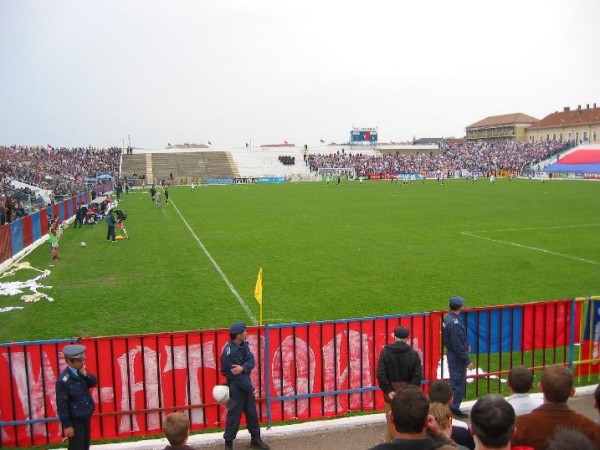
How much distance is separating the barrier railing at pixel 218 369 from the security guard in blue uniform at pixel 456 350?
0.29m

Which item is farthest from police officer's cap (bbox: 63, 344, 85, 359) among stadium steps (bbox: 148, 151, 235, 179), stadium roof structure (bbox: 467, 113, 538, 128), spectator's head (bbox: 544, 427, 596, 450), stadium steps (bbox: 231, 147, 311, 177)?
stadium roof structure (bbox: 467, 113, 538, 128)

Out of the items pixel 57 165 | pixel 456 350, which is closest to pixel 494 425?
pixel 456 350

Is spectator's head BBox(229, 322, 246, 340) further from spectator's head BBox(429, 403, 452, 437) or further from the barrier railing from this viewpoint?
spectator's head BBox(429, 403, 452, 437)

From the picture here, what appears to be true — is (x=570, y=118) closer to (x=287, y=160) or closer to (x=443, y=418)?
(x=287, y=160)

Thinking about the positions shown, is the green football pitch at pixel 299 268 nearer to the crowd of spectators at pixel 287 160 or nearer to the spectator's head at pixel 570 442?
the spectator's head at pixel 570 442

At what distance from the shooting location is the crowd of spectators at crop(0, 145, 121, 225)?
31.6m

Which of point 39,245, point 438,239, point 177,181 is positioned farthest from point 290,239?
point 177,181

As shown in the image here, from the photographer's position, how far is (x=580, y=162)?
7831cm

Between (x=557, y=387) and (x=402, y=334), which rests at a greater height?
(x=557, y=387)

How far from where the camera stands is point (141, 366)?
23.1 feet

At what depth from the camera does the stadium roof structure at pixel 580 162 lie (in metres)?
73.6

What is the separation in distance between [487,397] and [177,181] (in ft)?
240

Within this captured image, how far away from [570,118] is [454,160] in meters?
36.9

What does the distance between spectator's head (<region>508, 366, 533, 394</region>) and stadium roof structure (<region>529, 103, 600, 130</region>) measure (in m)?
110
